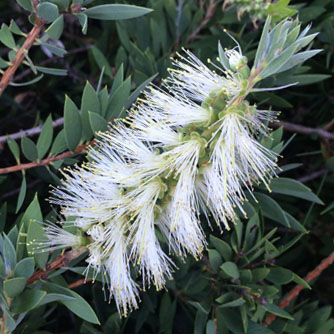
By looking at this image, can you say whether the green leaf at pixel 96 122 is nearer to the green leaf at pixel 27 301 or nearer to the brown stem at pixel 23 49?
the brown stem at pixel 23 49

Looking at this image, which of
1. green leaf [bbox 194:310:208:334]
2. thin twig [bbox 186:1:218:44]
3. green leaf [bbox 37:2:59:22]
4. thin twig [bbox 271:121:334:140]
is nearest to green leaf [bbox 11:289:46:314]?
green leaf [bbox 194:310:208:334]

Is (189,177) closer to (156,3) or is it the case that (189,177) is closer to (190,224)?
(190,224)

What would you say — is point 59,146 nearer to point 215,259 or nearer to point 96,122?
point 96,122

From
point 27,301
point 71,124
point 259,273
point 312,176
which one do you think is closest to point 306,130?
point 312,176

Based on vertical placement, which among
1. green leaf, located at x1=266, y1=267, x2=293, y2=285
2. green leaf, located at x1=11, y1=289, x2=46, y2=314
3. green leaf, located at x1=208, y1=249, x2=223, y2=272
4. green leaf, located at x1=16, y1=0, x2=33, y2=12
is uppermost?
green leaf, located at x1=16, y1=0, x2=33, y2=12

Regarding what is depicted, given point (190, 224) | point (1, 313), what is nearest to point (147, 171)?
point (190, 224)

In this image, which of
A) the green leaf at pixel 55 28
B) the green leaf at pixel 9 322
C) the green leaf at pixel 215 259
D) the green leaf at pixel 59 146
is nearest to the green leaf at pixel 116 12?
the green leaf at pixel 55 28

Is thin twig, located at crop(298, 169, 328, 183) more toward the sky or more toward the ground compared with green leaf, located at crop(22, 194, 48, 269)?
more toward the ground

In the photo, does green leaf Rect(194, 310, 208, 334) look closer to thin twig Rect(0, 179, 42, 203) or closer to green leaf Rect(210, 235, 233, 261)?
green leaf Rect(210, 235, 233, 261)
